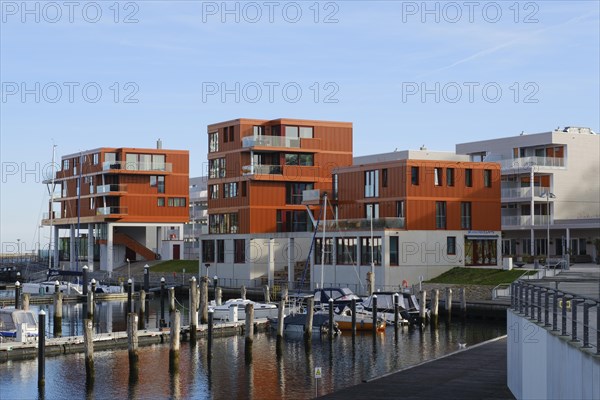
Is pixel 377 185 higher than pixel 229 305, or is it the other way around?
pixel 377 185

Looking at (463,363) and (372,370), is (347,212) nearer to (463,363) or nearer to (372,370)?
(372,370)

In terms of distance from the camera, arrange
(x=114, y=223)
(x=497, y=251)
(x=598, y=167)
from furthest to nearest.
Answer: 1. (x=114, y=223)
2. (x=598, y=167)
3. (x=497, y=251)

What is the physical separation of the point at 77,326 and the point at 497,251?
3784 centimetres

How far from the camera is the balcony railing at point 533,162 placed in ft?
322

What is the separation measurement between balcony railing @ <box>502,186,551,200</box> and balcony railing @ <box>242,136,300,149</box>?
24219mm

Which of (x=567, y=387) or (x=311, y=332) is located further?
(x=311, y=332)

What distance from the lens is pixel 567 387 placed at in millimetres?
20062

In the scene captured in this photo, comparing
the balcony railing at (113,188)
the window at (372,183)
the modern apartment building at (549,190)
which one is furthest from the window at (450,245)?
the balcony railing at (113,188)

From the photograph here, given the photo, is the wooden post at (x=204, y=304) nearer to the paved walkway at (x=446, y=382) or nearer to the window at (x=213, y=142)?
the paved walkway at (x=446, y=382)

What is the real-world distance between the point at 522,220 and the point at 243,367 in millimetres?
58193

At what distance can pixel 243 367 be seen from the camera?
4597cm

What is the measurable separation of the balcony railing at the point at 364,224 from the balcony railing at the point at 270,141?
15.2 meters

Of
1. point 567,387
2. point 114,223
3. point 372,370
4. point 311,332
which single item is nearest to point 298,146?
point 114,223

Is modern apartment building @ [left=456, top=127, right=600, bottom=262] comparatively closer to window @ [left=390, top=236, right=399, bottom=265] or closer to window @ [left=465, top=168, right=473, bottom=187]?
window @ [left=465, top=168, right=473, bottom=187]
